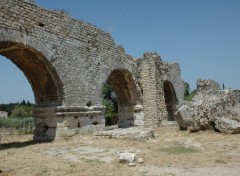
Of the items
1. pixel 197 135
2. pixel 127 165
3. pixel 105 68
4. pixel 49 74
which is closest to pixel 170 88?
pixel 105 68

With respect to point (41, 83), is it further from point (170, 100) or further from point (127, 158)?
point (170, 100)

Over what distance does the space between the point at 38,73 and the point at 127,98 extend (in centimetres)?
633

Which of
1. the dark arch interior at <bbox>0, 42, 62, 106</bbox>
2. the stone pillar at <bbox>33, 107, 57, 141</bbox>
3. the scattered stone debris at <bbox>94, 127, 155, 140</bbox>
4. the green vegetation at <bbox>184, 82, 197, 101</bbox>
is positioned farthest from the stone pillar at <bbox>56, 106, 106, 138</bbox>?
the green vegetation at <bbox>184, 82, 197, 101</bbox>

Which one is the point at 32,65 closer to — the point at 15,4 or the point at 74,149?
the point at 15,4

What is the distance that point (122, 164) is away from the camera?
5.96m

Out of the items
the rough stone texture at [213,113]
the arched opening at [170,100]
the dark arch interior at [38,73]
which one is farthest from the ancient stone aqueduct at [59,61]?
the arched opening at [170,100]

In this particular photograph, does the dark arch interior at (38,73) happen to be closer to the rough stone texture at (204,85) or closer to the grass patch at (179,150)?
the grass patch at (179,150)

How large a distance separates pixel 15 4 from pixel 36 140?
187 inches

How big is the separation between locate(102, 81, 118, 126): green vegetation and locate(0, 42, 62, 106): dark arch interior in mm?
15593

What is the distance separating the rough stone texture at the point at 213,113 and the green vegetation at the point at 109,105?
47.9ft

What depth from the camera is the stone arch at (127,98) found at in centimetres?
1570

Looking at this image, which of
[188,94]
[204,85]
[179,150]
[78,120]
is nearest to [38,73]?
[78,120]

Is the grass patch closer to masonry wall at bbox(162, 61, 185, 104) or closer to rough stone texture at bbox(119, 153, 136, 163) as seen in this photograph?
rough stone texture at bbox(119, 153, 136, 163)

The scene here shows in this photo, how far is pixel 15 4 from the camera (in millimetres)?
9273
